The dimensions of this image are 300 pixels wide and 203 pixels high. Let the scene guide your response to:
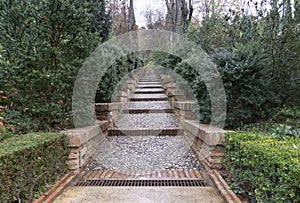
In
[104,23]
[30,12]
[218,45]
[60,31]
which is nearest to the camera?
[30,12]

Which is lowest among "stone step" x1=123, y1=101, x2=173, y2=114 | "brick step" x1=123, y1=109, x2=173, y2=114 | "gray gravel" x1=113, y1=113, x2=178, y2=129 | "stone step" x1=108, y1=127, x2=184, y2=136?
"stone step" x1=108, y1=127, x2=184, y2=136

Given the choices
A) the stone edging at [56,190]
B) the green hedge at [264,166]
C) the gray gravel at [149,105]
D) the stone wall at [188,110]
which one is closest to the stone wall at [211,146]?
the green hedge at [264,166]

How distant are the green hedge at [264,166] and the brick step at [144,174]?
575mm

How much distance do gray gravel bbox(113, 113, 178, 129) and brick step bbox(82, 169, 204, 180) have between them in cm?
154

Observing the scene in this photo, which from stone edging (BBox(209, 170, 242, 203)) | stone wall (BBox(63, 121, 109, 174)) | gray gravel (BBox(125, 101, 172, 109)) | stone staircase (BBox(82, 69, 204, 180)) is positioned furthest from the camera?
gray gravel (BBox(125, 101, 172, 109))

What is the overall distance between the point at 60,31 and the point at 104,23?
1.78 meters

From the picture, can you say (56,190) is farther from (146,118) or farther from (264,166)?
(146,118)

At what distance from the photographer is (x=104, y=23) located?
14.8 ft

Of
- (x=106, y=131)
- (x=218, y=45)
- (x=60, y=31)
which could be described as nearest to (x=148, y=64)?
(x=218, y=45)

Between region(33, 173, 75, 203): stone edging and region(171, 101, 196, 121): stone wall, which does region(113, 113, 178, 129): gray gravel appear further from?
region(33, 173, 75, 203): stone edging

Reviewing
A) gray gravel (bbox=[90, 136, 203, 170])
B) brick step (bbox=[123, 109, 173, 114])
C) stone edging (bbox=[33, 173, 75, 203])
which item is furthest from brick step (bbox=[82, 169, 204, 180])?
brick step (bbox=[123, 109, 173, 114])

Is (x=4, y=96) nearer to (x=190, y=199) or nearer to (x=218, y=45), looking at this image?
(x=190, y=199)

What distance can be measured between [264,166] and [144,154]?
207 centimetres

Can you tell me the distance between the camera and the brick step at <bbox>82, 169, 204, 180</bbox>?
2654mm
